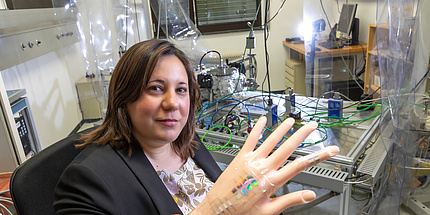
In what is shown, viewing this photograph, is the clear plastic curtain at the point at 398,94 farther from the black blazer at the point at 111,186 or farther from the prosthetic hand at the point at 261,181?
the black blazer at the point at 111,186

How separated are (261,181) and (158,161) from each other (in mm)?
412

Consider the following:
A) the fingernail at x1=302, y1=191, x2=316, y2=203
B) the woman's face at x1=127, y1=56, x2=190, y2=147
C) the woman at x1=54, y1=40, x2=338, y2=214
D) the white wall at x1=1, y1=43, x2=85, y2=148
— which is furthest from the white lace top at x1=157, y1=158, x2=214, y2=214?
the white wall at x1=1, y1=43, x2=85, y2=148

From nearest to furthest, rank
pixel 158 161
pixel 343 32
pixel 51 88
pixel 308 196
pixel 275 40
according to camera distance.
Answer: pixel 308 196
pixel 158 161
pixel 343 32
pixel 51 88
pixel 275 40

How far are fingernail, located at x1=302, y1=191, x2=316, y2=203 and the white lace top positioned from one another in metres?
0.41

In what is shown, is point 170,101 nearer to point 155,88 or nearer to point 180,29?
point 155,88

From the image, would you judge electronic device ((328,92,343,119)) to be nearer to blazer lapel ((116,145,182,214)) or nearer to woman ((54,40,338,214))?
woman ((54,40,338,214))

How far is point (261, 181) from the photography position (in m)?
0.68

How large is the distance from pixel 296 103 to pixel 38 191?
158 cm

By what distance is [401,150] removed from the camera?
117 centimetres

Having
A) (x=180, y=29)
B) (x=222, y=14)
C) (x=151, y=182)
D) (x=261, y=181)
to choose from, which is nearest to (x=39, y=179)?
(x=151, y=182)

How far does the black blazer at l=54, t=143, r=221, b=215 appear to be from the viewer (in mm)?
728

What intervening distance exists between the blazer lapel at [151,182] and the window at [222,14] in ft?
13.0

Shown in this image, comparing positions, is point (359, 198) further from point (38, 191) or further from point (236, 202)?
point (38, 191)

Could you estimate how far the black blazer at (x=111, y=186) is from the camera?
728 millimetres
